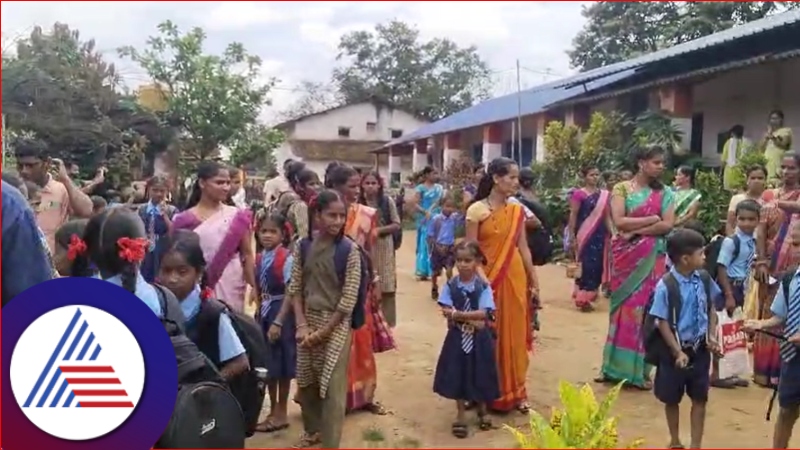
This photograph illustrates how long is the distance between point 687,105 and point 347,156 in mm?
21149

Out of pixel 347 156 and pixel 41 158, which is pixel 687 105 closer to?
pixel 41 158

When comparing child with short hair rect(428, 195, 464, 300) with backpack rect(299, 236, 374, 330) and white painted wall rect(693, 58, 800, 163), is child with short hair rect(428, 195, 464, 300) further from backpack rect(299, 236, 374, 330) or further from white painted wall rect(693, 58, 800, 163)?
backpack rect(299, 236, 374, 330)

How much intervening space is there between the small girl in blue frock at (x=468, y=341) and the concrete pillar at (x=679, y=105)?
28.5 feet

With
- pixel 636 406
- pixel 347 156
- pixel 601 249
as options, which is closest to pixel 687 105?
pixel 601 249

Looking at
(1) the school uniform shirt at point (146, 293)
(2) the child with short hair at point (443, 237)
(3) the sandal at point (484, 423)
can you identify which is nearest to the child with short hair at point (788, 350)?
(3) the sandal at point (484, 423)

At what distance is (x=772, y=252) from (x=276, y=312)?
3.21 metres

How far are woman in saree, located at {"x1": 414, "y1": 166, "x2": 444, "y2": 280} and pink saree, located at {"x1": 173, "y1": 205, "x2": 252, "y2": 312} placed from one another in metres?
6.70

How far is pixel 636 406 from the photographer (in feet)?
16.5

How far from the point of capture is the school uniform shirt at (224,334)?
2805 millimetres

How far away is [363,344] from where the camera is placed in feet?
15.7

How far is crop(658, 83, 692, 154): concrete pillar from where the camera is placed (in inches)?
489

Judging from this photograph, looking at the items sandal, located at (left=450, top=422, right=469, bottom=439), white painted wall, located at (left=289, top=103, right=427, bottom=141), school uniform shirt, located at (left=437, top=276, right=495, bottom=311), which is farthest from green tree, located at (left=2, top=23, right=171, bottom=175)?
white painted wall, located at (left=289, top=103, right=427, bottom=141)

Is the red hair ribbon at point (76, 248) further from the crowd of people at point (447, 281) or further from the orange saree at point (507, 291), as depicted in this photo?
the orange saree at point (507, 291)

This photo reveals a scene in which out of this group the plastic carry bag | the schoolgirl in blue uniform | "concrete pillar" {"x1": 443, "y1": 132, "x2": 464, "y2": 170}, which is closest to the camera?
the schoolgirl in blue uniform
